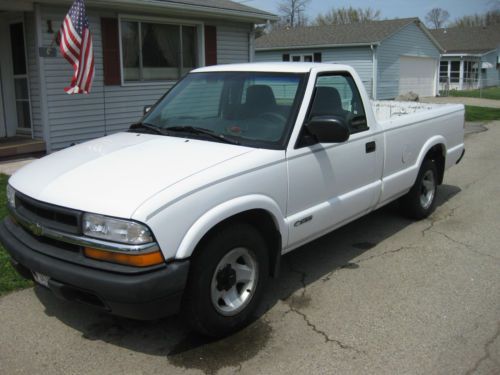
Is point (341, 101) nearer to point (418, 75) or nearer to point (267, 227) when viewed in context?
point (267, 227)

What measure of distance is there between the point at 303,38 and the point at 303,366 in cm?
2908

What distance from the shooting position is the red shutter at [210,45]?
1316 cm

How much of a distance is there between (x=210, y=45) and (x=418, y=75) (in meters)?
21.3

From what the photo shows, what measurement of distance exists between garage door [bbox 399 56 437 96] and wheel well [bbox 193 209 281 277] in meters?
27.2

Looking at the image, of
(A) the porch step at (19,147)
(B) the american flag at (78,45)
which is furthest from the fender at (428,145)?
(A) the porch step at (19,147)

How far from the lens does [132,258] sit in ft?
10.1

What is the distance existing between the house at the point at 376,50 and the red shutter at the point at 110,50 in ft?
56.2

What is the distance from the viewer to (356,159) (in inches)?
188

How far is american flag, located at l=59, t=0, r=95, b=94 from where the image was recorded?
9.26 m

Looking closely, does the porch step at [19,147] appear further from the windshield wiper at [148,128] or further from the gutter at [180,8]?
the windshield wiper at [148,128]

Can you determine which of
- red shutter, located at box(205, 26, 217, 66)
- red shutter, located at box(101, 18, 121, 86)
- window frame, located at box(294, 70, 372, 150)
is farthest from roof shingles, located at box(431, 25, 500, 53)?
window frame, located at box(294, 70, 372, 150)

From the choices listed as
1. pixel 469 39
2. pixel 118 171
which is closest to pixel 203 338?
pixel 118 171

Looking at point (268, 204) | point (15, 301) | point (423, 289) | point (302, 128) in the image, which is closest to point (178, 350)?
point (268, 204)

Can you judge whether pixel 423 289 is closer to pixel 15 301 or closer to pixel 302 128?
pixel 302 128
